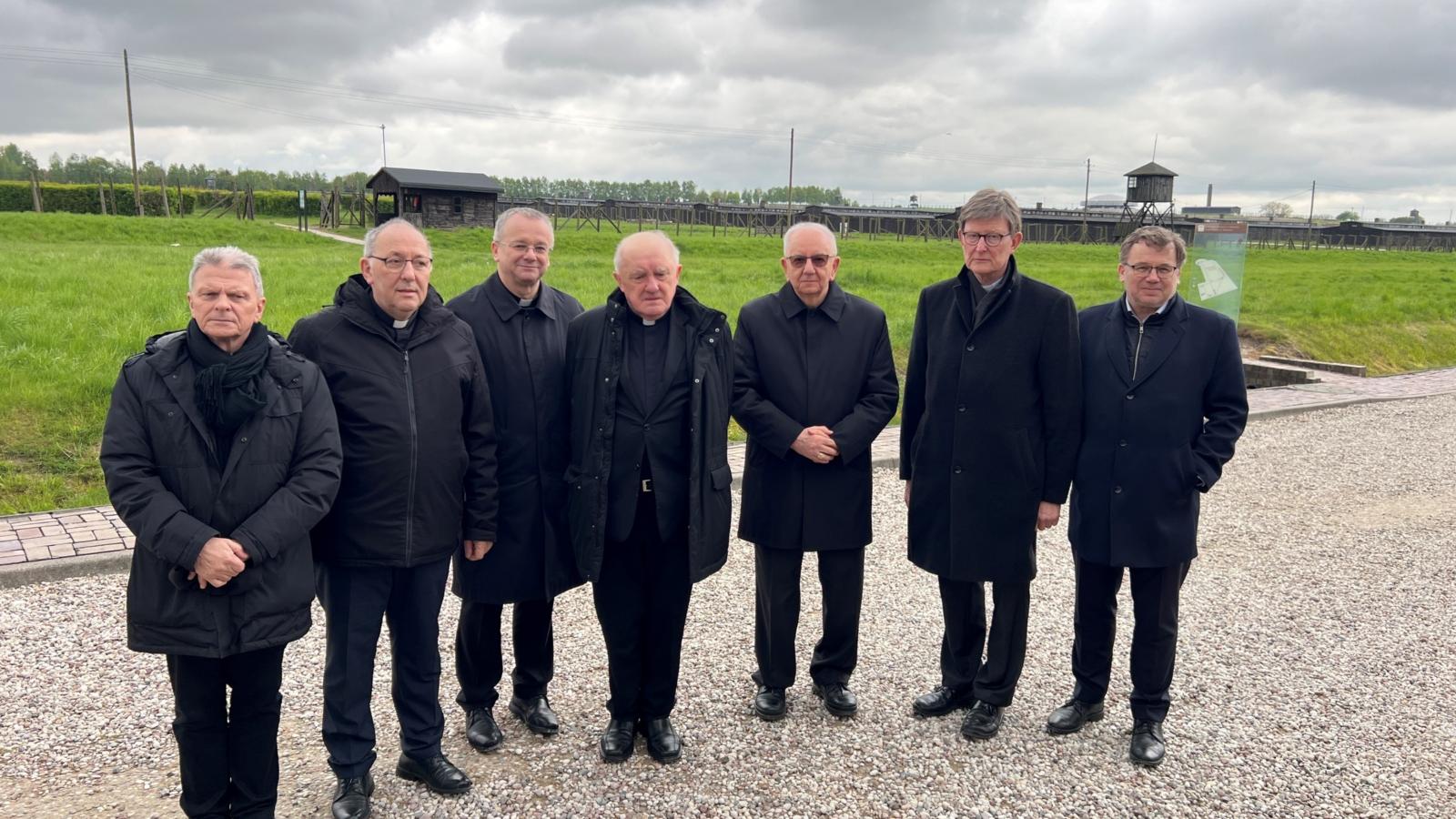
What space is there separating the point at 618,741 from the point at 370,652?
1103 millimetres

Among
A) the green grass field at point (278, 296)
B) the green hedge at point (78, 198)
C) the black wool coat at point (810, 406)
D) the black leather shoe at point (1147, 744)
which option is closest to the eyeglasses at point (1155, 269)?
the black wool coat at point (810, 406)

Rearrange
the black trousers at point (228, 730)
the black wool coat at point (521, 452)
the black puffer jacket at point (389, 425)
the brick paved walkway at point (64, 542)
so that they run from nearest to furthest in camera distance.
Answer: the black trousers at point (228, 730), the black puffer jacket at point (389, 425), the black wool coat at point (521, 452), the brick paved walkway at point (64, 542)

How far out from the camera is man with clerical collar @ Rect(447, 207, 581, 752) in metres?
3.99

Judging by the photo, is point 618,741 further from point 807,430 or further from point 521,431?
point 807,430

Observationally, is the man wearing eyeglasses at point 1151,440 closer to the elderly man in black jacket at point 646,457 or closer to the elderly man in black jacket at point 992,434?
the elderly man in black jacket at point 992,434

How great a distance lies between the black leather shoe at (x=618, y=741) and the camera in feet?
13.2

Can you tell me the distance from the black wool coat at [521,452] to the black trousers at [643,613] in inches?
9.8

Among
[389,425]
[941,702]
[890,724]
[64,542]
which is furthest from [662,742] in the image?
[64,542]

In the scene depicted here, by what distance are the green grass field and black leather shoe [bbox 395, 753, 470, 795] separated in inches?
193

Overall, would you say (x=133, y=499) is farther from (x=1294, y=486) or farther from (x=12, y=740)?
(x=1294, y=486)

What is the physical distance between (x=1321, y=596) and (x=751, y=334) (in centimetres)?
446

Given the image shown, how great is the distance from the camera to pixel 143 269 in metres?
16.5

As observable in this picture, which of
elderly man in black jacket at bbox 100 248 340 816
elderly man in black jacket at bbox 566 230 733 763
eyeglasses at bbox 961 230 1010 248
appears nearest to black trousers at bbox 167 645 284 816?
elderly man in black jacket at bbox 100 248 340 816

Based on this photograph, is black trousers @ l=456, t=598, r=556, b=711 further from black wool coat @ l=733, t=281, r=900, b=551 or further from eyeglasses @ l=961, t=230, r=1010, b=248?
eyeglasses @ l=961, t=230, r=1010, b=248
